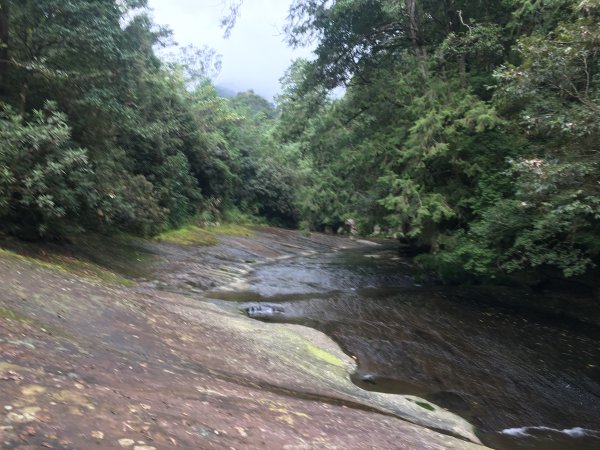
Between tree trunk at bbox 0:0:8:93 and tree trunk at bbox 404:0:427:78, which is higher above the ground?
tree trunk at bbox 404:0:427:78

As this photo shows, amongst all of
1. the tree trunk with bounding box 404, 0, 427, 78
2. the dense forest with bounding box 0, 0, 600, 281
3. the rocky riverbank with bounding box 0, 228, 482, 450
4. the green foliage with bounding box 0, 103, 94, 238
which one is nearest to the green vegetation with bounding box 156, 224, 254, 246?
the dense forest with bounding box 0, 0, 600, 281

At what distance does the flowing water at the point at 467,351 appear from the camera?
10336 mm

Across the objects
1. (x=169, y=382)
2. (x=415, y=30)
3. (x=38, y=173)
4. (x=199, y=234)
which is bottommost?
(x=199, y=234)

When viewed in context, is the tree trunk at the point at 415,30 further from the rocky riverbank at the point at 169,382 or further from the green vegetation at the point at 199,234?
the green vegetation at the point at 199,234

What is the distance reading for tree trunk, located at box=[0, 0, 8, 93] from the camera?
48.2 feet

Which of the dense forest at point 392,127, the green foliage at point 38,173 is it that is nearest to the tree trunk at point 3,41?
the dense forest at point 392,127

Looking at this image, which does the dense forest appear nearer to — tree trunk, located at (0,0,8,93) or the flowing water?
tree trunk, located at (0,0,8,93)

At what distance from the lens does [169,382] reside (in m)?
6.34

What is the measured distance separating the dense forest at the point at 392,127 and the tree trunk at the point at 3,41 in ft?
0.18

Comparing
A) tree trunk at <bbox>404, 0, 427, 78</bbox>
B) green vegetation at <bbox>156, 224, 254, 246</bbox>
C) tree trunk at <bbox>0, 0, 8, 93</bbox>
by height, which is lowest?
green vegetation at <bbox>156, 224, 254, 246</bbox>

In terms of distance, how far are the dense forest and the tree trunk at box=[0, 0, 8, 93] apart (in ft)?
0.18

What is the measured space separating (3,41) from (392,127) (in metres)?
15.1

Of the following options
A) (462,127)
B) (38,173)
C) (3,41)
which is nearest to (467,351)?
(462,127)

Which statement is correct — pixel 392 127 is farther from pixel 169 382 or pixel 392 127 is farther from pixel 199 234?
pixel 169 382
